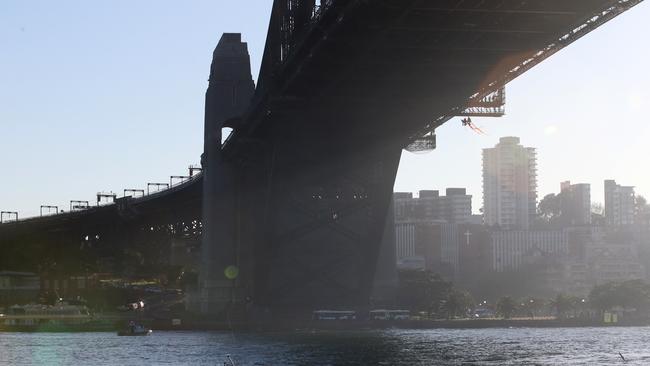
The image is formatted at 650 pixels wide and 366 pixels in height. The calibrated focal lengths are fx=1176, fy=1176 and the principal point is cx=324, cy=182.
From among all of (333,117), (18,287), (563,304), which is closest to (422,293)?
(563,304)

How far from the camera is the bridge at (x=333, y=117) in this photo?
176 ft

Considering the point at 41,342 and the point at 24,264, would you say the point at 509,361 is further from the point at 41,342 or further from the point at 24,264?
the point at 24,264

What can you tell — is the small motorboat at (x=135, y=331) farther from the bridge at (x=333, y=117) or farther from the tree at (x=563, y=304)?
the tree at (x=563, y=304)

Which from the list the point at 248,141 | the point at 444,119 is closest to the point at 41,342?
the point at 248,141

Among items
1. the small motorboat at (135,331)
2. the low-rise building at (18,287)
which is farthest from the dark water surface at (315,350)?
the low-rise building at (18,287)

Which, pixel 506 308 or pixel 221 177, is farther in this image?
pixel 506 308

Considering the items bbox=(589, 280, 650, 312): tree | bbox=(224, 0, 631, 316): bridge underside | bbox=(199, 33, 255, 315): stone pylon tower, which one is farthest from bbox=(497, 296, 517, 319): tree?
bbox=(224, 0, 631, 316): bridge underside

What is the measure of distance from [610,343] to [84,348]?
41.0 meters

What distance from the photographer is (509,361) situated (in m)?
62.0

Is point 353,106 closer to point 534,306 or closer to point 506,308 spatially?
point 506,308

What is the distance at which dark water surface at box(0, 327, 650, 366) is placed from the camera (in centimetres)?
6381

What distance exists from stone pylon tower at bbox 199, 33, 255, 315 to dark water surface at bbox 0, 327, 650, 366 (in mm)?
6668

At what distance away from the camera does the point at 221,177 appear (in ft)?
A: 333

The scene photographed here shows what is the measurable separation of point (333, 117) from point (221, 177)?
27.5 m
